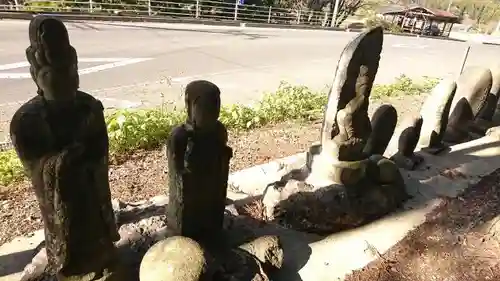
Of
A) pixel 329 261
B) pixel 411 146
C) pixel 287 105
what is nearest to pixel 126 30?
pixel 287 105

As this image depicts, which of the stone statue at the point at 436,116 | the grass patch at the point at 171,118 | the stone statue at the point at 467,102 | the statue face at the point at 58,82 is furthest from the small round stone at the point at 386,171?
the statue face at the point at 58,82

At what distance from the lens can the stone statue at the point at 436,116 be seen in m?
4.77

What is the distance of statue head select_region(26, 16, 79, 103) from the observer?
1.84 metres

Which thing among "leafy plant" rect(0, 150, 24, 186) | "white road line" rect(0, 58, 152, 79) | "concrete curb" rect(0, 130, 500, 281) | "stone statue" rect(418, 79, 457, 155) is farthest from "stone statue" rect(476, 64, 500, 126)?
"white road line" rect(0, 58, 152, 79)

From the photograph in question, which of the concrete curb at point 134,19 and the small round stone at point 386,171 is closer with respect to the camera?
the small round stone at point 386,171

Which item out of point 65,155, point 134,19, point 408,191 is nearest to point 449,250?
point 408,191

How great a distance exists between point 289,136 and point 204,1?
12.2m

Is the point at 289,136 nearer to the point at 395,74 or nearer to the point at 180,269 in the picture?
the point at 180,269

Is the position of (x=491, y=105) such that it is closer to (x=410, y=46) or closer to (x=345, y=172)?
(x=345, y=172)

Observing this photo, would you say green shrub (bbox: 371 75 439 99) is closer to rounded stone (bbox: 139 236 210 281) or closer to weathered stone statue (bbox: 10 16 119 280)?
rounded stone (bbox: 139 236 210 281)

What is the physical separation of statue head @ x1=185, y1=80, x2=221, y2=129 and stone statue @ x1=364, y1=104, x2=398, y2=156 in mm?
2017

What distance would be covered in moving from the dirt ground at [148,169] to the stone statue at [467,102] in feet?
2.76

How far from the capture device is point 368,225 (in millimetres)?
3598

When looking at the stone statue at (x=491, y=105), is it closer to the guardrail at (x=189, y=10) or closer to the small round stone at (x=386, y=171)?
the small round stone at (x=386, y=171)
